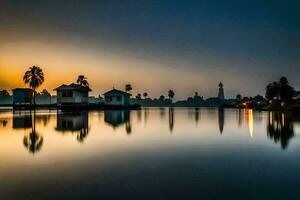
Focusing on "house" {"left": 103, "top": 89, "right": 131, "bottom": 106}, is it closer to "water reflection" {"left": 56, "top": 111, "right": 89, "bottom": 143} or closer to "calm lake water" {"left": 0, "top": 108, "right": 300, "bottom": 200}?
"water reflection" {"left": 56, "top": 111, "right": 89, "bottom": 143}

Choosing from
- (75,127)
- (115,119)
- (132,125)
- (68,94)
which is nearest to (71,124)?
(75,127)

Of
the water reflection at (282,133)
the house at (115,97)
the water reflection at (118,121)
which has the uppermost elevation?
the house at (115,97)

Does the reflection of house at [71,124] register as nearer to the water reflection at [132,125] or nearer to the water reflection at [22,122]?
the water reflection at [132,125]

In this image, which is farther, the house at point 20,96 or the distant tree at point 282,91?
the distant tree at point 282,91

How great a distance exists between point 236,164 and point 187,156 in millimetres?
2408

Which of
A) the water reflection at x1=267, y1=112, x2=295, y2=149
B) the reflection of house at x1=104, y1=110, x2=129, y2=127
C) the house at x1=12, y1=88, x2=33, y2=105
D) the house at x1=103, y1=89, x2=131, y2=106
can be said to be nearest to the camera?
the water reflection at x1=267, y1=112, x2=295, y2=149

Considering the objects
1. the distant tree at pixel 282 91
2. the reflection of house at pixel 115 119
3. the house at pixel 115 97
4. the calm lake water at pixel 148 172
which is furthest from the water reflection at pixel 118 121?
the distant tree at pixel 282 91

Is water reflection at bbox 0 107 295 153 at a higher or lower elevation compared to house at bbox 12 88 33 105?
lower

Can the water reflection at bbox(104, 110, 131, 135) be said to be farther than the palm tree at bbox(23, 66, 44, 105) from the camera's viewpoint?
No

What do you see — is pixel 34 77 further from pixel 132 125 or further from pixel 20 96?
Answer: pixel 132 125

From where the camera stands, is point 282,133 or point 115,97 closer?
point 282,133

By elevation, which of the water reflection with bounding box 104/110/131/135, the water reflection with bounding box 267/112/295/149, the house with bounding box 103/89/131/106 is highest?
the house with bounding box 103/89/131/106

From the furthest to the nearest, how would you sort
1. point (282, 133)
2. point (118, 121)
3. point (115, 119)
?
point (115, 119) → point (118, 121) → point (282, 133)

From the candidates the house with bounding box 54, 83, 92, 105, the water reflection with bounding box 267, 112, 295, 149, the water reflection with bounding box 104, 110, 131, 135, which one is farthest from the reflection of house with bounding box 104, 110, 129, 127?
the house with bounding box 54, 83, 92, 105
